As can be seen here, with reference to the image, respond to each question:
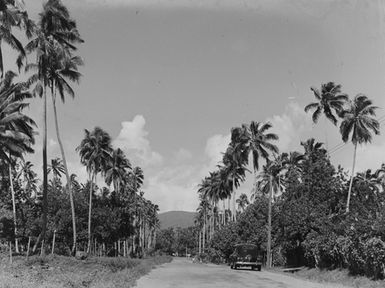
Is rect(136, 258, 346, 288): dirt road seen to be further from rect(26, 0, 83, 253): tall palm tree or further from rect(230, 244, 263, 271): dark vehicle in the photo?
rect(26, 0, 83, 253): tall palm tree

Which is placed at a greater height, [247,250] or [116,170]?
[116,170]

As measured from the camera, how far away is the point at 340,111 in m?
50.3

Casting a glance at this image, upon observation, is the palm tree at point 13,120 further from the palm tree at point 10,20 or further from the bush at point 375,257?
the bush at point 375,257

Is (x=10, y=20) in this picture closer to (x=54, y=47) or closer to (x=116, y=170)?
(x=54, y=47)

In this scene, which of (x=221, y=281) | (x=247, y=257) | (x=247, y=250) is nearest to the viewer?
(x=221, y=281)

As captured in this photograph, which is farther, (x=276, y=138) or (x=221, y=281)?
(x=276, y=138)

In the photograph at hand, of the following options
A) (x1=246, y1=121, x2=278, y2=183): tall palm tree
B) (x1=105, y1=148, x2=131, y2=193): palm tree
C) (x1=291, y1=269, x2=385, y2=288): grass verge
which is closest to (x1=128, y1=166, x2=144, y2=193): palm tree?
(x1=105, y1=148, x2=131, y2=193): palm tree

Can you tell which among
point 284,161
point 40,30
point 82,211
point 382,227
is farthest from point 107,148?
point 382,227

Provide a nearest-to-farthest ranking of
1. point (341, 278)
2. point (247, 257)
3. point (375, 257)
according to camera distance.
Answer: point (375, 257) → point (341, 278) → point (247, 257)

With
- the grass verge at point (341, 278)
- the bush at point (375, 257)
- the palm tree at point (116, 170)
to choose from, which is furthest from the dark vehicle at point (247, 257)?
the palm tree at point (116, 170)

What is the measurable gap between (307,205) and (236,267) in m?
7.68

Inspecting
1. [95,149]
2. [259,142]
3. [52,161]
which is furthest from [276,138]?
[52,161]

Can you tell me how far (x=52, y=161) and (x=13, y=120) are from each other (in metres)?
57.4

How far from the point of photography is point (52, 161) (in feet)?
315
